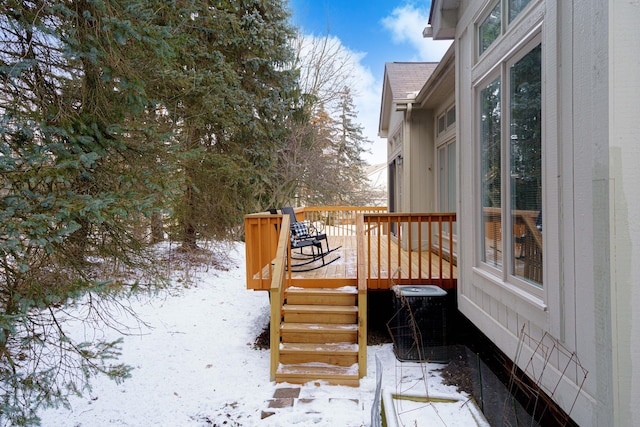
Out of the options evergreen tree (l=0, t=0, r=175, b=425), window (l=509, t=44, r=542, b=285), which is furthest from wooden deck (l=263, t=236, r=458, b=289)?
evergreen tree (l=0, t=0, r=175, b=425)

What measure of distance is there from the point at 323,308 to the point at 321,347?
487 millimetres

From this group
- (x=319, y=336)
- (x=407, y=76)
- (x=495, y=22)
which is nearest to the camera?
(x=495, y=22)

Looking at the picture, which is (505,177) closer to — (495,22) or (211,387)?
(495,22)

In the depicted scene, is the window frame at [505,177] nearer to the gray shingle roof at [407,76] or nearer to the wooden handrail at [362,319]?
the wooden handrail at [362,319]

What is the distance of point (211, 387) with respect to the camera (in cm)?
396

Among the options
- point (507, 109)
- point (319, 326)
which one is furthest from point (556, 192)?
point (319, 326)

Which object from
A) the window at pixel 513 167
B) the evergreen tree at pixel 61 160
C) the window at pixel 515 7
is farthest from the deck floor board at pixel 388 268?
the evergreen tree at pixel 61 160

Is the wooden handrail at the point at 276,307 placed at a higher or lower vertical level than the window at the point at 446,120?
lower

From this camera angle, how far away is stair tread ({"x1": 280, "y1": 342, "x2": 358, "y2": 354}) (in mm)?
4109

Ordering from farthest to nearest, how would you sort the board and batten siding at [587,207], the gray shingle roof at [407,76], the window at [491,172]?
1. the gray shingle roof at [407,76]
2. the window at [491,172]
3. the board and batten siding at [587,207]

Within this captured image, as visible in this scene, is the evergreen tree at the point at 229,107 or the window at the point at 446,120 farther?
the evergreen tree at the point at 229,107

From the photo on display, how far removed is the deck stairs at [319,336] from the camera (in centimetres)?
394

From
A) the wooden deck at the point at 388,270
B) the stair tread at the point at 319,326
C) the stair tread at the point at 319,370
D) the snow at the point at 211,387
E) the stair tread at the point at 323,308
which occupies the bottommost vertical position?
the snow at the point at 211,387

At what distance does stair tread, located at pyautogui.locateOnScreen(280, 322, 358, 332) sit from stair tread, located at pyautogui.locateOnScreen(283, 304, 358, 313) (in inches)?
6.3
